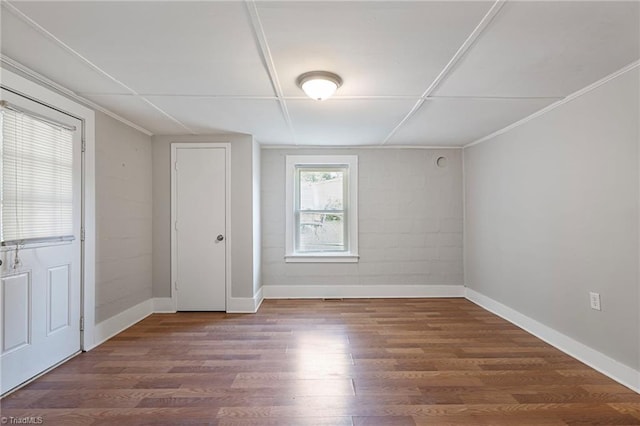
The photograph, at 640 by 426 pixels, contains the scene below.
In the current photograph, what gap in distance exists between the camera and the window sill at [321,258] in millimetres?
4613

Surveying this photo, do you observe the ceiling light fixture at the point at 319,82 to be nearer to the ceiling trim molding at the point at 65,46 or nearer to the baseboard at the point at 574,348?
the ceiling trim molding at the point at 65,46

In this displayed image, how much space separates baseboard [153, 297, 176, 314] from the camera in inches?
157

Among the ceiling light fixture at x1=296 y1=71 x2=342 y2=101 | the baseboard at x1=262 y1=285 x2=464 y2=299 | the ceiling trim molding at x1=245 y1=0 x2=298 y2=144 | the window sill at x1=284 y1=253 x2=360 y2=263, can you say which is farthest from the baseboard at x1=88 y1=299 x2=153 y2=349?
the ceiling light fixture at x1=296 y1=71 x2=342 y2=101

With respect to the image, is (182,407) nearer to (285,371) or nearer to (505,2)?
(285,371)

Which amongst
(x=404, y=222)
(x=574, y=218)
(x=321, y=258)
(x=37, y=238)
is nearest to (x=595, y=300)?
(x=574, y=218)

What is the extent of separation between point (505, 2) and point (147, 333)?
3.95m

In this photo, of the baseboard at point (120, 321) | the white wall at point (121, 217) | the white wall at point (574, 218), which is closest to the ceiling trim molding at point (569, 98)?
the white wall at point (574, 218)

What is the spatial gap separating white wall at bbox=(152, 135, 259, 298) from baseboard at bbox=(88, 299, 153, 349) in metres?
0.23

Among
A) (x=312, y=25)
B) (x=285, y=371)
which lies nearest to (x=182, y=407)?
(x=285, y=371)

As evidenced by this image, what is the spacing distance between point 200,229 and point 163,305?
1.08 m

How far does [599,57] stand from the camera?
2.03 metres

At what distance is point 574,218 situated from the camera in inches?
106

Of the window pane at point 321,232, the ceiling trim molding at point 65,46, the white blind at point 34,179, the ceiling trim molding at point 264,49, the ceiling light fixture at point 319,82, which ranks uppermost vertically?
the ceiling trim molding at point 65,46

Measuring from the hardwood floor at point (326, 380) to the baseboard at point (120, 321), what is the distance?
0.09m
